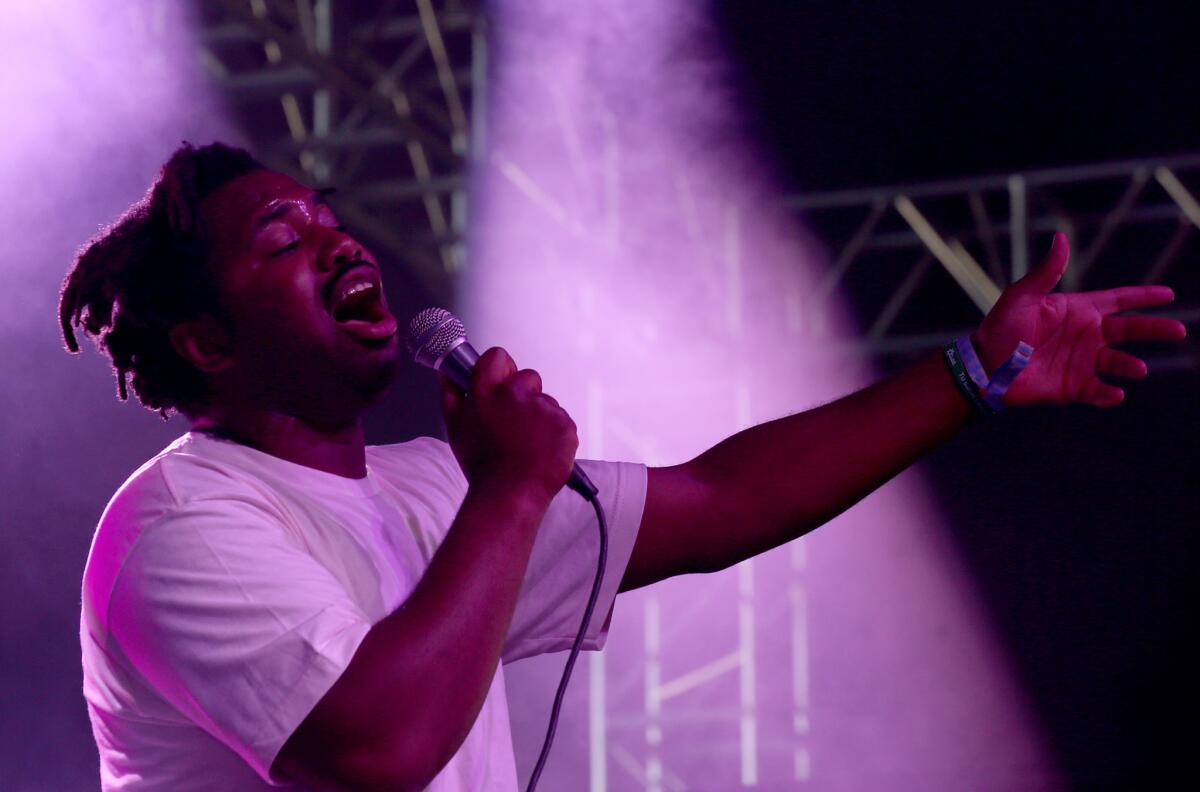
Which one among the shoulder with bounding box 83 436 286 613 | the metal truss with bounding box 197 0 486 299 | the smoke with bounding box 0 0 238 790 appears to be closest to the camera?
the shoulder with bounding box 83 436 286 613

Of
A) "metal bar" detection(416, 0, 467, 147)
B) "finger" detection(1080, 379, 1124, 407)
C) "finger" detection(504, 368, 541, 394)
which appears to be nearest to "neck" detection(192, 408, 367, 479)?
"finger" detection(504, 368, 541, 394)

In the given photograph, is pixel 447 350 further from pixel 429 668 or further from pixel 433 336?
pixel 429 668

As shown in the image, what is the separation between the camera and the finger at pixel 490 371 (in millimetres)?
1156

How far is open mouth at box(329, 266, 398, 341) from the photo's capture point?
1427 mm

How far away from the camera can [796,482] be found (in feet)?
5.08

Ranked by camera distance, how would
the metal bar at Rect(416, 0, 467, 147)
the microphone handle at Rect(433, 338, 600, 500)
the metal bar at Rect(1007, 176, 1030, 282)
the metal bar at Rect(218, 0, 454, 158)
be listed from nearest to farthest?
the microphone handle at Rect(433, 338, 600, 500), the metal bar at Rect(218, 0, 454, 158), the metal bar at Rect(416, 0, 467, 147), the metal bar at Rect(1007, 176, 1030, 282)

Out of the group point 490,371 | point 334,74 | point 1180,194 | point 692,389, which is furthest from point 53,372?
point 1180,194

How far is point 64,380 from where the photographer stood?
10.1 ft

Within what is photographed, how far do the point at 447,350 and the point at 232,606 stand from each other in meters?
0.35

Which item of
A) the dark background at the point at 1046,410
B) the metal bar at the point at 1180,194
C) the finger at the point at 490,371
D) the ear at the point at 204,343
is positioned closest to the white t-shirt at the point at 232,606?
the ear at the point at 204,343

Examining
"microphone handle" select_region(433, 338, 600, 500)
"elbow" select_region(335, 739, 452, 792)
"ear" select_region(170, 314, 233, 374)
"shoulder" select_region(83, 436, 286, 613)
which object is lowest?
"elbow" select_region(335, 739, 452, 792)

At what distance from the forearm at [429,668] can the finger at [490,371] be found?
0.13 m

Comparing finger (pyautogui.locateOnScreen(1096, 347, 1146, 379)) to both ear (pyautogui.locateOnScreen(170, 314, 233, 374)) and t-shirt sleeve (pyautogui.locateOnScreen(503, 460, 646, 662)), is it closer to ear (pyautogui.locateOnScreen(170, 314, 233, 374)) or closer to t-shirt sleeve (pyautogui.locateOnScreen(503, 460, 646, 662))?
t-shirt sleeve (pyautogui.locateOnScreen(503, 460, 646, 662))

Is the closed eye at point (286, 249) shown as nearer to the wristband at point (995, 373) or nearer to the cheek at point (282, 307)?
the cheek at point (282, 307)
